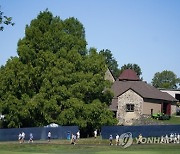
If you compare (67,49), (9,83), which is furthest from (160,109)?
(9,83)

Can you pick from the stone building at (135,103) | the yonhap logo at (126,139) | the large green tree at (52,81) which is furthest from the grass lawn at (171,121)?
the yonhap logo at (126,139)

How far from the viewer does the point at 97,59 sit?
224 feet

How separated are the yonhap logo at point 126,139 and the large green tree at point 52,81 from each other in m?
7.00

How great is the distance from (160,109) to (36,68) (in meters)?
32.6

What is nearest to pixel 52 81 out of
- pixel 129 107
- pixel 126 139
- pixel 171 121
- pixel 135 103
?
pixel 126 139

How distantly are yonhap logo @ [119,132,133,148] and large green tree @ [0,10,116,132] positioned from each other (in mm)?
7000

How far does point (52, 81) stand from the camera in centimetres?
6500

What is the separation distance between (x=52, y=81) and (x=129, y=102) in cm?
2246

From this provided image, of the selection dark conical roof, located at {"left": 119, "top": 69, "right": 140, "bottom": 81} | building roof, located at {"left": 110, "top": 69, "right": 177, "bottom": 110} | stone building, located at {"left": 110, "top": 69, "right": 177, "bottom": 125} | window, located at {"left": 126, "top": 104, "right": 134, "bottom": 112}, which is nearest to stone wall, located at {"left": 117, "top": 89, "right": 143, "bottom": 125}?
stone building, located at {"left": 110, "top": 69, "right": 177, "bottom": 125}

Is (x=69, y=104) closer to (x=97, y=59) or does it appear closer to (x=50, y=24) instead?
(x=97, y=59)

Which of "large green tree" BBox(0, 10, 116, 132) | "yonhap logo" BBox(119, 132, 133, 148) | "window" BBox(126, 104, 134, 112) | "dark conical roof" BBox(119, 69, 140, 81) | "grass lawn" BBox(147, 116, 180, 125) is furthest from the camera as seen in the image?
"dark conical roof" BBox(119, 69, 140, 81)

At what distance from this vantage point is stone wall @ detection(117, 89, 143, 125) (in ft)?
271

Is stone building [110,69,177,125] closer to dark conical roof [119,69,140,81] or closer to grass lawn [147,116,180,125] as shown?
grass lawn [147,116,180,125]

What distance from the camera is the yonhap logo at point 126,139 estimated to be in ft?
186
